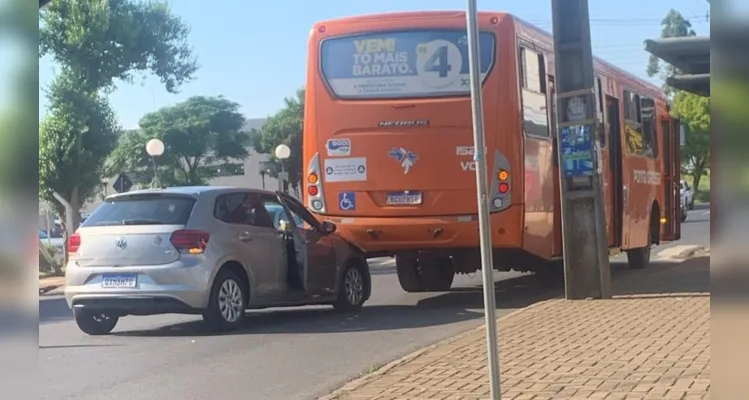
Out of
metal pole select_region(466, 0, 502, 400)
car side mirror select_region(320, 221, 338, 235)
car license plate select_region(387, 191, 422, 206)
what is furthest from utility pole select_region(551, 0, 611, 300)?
metal pole select_region(466, 0, 502, 400)

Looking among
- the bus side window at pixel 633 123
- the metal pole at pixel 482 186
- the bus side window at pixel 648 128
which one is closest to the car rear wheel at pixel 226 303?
the metal pole at pixel 482 186

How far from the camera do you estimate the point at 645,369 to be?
287 inches

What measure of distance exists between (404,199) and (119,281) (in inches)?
149

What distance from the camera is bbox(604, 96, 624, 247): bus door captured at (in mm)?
16000

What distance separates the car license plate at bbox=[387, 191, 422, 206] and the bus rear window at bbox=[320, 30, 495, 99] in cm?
121

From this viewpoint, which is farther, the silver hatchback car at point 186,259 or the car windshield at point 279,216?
the car windshield at point 279,216

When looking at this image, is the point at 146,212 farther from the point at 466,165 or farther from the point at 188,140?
the point at 188,140

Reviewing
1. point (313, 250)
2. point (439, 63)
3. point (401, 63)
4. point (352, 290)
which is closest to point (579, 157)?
point (439, 63)

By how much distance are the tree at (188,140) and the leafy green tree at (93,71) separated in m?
2.23

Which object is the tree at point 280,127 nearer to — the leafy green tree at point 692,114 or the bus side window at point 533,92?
the leafy green tree at point 692,114

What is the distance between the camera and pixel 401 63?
12.5 metres

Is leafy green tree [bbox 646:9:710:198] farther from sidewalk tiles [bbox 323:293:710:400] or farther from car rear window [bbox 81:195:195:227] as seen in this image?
car rear window [bbox 81:195:195:227]

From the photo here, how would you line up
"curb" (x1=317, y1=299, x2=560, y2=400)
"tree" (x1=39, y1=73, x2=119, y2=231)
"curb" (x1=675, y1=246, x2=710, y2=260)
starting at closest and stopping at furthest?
"curb" (x1=317, y1=299, x2=560, y2=400) → "curb" (x1=675, y1=246, x2=710, y2=260) → "tree" (x1=39, y1=73, x2=119, y2=231)

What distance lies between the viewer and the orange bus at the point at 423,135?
40.1ft
